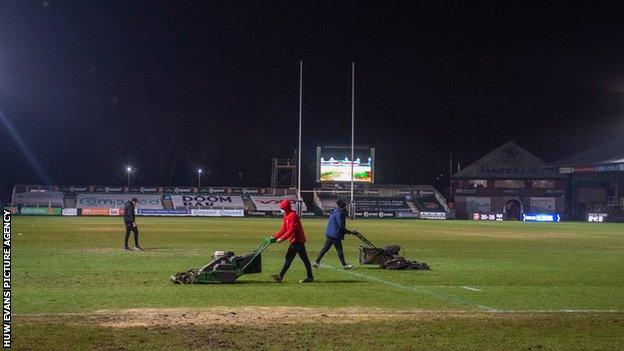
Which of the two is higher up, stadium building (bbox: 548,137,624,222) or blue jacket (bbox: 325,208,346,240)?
stadium building (bbox: 548,137,624,222)

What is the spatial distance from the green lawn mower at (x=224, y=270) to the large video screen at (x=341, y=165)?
218 ft

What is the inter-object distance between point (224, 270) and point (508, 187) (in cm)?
8730

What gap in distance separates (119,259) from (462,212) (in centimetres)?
7827

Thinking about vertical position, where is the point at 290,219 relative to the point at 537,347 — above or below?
above

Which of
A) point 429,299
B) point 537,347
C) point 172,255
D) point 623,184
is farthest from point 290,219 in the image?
point 623,184

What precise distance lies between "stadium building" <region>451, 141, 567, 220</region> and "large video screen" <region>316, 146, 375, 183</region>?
18.5m

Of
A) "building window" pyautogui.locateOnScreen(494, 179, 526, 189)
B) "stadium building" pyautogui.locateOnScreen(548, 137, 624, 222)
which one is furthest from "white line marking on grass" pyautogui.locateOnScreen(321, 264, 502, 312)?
"building window" pyautogui.locateOnScreen(494, 179, 526, 189)

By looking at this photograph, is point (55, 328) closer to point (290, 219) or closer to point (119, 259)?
point (290, 219)

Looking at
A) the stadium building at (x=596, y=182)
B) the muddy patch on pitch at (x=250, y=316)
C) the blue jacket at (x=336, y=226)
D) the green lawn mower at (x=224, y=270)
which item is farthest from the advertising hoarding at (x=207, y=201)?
the muddy patch on pitch at (x=250, y=316)

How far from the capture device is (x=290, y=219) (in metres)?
16.1

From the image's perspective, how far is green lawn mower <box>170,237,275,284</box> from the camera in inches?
624

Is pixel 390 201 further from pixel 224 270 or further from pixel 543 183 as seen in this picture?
pixel 224 270

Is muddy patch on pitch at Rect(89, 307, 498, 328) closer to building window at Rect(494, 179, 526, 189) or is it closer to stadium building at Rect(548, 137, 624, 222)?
stadium building at Rect(548, 137, 624, 222)

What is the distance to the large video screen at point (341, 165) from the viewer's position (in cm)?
8262
